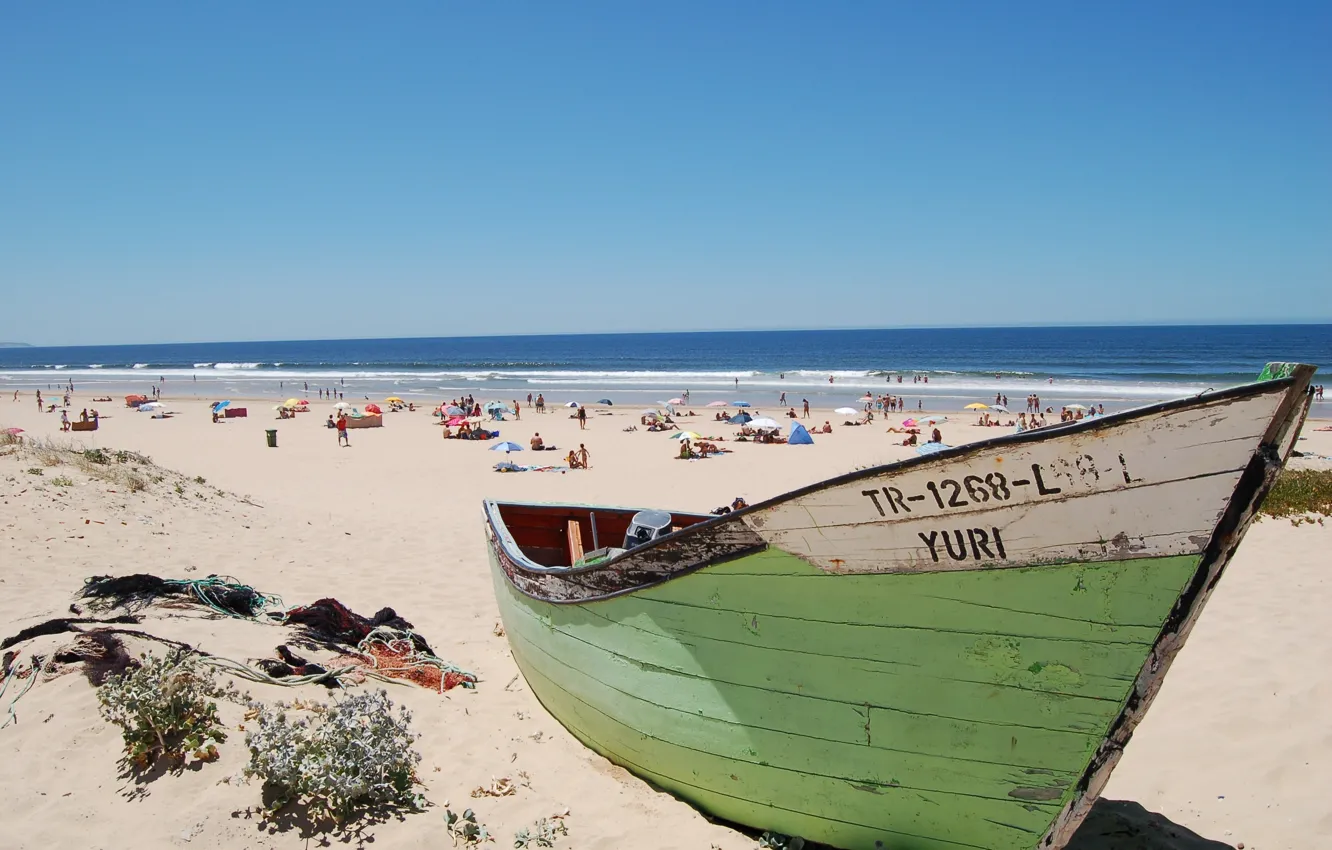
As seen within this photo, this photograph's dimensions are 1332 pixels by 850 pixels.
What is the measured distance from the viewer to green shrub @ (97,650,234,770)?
4.12 metres

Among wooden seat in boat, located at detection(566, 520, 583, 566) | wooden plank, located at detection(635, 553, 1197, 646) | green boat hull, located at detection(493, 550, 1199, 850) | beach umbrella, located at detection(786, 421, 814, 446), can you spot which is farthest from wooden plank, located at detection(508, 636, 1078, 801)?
beach umbrella, located at detection(786, 421, 814, 446)

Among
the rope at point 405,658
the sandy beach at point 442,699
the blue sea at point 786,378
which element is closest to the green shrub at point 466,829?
the sandy beach at point 442,699

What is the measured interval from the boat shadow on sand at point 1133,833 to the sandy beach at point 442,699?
12 millimetres

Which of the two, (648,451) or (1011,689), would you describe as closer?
(1011,689)

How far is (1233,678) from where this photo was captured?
255 inches

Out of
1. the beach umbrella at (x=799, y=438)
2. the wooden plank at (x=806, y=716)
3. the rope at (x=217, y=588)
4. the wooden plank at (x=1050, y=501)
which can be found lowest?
the beach umbrella at (x=799, y=438)

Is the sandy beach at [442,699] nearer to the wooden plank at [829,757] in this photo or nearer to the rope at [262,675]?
the rope at [262,675]

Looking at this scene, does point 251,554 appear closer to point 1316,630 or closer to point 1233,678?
point 1233,678

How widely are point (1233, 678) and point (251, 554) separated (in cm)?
1068

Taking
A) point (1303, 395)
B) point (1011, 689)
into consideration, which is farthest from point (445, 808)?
point (1303, 395)

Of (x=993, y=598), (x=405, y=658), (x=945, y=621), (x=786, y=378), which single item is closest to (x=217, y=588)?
(x=405, y=658)

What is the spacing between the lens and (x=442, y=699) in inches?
228

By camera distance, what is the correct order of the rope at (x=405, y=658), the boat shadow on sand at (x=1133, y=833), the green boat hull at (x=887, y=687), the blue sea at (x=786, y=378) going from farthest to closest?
1. the blue sea at (x=786, y=378)
2. the rope at (x=405, y=658)
3. the boat shadow on sand at (x=1133, y=833)
4. the green boat hull at (x=887, y=687)

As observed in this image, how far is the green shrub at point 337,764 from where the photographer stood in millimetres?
3920
